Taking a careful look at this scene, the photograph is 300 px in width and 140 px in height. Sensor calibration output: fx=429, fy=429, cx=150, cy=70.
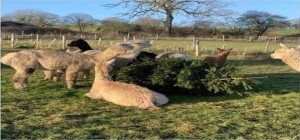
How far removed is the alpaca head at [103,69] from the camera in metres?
8.98

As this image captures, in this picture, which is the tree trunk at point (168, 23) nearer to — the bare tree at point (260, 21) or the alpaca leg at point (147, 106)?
the bare tree at point (260, 21)

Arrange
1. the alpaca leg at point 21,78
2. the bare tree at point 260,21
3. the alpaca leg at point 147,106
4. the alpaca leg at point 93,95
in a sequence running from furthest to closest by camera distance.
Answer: the bare tree at point 260,21, the alpaca leg at point 21,78, the alpaca leg at point 93,95, the alpaca leg at point 147,106

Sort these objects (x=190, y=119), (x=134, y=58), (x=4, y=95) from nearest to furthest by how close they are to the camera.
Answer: (x=190, y=119) < (x=4, y=95) < (x=134, y=58)

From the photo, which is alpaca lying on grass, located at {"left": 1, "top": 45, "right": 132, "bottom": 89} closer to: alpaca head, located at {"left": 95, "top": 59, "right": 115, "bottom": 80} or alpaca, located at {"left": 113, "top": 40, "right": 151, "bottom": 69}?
alpaca, located at {"left": 113, "top": 40, "right": 151, "bottom": 69}

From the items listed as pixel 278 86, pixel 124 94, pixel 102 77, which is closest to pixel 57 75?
pixel 102 77

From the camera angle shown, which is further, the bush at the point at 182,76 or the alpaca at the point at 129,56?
the alpaca at the point at 129,56

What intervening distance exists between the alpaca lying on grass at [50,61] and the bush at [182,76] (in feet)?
1.96

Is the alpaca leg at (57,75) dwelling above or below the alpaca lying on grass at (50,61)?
below

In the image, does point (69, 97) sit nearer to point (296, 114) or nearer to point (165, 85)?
point (165, 85)

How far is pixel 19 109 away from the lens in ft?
25.0

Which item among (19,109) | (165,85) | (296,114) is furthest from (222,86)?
(19,109)

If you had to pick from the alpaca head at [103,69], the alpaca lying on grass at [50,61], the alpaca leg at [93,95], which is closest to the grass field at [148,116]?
the alpaca leg at [93,95]

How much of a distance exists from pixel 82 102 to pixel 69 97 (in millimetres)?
671

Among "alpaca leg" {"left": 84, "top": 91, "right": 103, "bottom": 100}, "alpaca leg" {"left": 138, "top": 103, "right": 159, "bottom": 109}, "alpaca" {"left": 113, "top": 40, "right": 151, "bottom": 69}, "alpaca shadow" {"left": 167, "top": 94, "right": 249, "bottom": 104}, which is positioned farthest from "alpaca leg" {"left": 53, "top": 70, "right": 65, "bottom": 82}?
"alpaca leg" {"left": 138, "top": 103, "right": 159, "bottom": 109}
